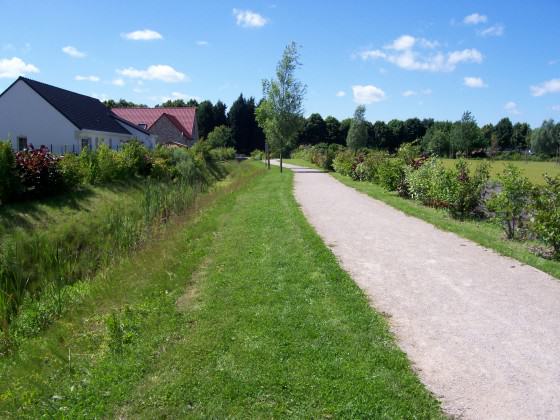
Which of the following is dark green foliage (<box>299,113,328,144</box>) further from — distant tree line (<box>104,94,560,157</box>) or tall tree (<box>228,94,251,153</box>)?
tall tree (<box>228,94,251,153</box>)

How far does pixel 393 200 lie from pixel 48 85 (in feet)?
93.7

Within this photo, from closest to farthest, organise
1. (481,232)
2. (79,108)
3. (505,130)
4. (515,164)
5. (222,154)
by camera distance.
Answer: (481,232)
(515,164)
(79,108)
(222,154)
(505,130)

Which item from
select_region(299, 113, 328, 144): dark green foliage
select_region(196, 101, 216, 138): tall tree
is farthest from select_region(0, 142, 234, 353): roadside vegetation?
select_region(299, 113, 328, 144): dark green foliage

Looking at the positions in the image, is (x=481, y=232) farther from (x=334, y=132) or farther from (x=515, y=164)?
(x=334, y=132)

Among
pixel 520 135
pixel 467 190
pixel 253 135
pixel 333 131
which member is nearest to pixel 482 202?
pixel 467 190

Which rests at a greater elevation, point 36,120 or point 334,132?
point 334,132

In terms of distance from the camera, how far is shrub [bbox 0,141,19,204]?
1320 cm

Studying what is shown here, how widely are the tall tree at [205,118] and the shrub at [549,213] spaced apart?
75.9m

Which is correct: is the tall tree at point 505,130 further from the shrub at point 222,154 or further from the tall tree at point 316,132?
the shrub at point 222,154

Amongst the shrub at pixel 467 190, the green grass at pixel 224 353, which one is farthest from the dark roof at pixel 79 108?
the green grass at pixel 224 353

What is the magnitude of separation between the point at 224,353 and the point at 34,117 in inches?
1232

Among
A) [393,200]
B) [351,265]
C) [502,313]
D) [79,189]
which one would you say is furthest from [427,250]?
[79,189]

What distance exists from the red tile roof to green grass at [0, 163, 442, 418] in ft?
156

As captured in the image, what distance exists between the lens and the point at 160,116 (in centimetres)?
5231
